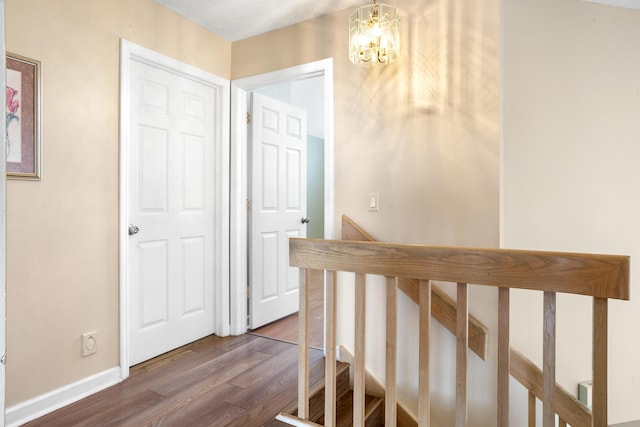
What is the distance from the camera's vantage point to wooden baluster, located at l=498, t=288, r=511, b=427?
43.6 inches

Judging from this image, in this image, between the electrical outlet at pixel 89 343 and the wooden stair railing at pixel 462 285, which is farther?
the electrical outlet at pixel 89 343

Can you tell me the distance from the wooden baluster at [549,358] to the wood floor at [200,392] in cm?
117

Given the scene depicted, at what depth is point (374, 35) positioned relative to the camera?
6.49 feet

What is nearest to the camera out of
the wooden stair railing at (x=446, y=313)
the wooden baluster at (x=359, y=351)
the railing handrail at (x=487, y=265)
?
the railing handrail at (x=487, y=265)

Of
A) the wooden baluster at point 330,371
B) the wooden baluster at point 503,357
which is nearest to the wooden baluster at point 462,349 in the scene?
the wooden baluster at point 503,357

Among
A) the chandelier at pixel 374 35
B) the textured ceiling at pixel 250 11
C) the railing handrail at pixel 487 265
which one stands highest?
the textured ceiling at pixel 250 11

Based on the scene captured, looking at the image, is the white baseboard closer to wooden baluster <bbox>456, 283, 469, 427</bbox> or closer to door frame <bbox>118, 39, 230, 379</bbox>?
door frame <bbox>118, 39, 230, 379</bbox>

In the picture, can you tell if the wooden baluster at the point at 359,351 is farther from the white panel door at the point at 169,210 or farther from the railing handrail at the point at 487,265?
the white panel door at the point at 169,210

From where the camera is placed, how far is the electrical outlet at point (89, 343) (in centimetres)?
186

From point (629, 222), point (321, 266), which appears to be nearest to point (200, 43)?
point (321, 266)

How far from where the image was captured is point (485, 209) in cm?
185

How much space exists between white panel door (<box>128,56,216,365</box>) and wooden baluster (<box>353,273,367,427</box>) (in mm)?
1537

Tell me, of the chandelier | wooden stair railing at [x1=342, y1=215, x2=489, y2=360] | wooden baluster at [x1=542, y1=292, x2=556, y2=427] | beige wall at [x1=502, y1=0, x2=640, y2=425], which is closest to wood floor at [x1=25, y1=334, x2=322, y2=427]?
wooden stair railing at [x1=342, y1=215, x2=489, y2=360]

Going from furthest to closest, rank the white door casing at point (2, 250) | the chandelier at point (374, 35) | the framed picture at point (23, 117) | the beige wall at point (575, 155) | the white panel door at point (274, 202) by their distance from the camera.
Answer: the white panel door at point (274, 202) → the beige wall at point (575, 155) → the chandelier at point (374, 35) → the framed picture at point (23, 117) → the white door casing at point (2, 250)
